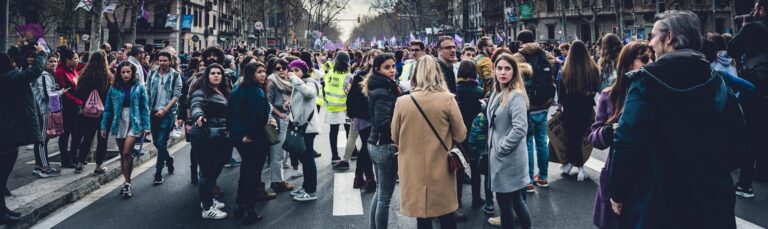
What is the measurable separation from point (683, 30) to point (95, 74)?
730 centimetres

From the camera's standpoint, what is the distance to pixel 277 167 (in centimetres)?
657

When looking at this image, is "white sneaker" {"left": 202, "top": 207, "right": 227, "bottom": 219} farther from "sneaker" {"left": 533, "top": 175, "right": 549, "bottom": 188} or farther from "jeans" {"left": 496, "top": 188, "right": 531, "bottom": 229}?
"sneaker" {"left": 533, "top": 175, "right": 549, "bottom": 188}

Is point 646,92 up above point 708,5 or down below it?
below

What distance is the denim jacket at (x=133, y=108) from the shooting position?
6547mm

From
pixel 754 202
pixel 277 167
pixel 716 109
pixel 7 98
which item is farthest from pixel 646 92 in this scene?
pixel 7 98

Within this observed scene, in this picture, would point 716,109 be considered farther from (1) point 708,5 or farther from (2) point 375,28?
(2) point 375,28

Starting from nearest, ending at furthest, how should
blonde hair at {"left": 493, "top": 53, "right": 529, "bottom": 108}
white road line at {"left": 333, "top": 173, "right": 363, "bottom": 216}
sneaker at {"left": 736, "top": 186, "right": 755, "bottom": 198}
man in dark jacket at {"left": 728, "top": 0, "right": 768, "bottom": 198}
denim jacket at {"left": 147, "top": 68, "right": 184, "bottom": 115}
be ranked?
blonde hair at {"left": 493, "top": 53, "right": 529, "bottom": 108} < white road line at {"left": 333, "top": 173, "right": 363, "bottom": 216} < sneaker at {"left": 736, "top": 186, "right": 755, "bottom": 198} < man in dark jacket at {"left": 728, "top": 0, "right": 768, "bottom": 198} < denim jacket at {"left": 147, "top": 68, "right": 184, "bottom": 115}

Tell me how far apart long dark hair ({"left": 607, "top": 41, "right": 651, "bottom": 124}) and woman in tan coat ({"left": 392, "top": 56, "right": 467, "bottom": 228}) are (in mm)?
1106

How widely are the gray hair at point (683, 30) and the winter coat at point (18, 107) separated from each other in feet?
18.1

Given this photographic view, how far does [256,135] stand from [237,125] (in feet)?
0.69

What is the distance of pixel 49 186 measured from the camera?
21.1 ft

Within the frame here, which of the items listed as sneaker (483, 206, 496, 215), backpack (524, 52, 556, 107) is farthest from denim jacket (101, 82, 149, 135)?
backpack (524, 52, 556, 107)

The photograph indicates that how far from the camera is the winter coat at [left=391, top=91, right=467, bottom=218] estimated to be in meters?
3.91

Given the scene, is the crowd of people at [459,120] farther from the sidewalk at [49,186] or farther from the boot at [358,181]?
the sidewalk at [49,186]
